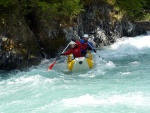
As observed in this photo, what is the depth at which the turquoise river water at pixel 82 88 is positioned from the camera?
7.85m

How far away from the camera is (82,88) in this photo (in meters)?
9.34

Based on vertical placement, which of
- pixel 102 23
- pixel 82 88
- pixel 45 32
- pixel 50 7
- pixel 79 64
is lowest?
pixel 82 88

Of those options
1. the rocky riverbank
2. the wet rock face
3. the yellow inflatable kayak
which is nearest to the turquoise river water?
the yellow inflatable kayak

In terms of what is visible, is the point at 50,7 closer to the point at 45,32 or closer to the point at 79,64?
the point at 45,32

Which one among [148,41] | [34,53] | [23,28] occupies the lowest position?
[148,41]

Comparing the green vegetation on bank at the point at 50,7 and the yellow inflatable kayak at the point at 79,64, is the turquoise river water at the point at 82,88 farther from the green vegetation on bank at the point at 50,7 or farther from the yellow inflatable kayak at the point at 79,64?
the green vegetation on bank at the point at 50,7

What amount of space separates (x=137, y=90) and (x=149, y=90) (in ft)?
1.08

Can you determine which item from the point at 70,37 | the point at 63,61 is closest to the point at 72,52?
the point at 63,61

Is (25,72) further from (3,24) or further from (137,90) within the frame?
(137,90)

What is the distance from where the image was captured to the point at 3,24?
12180 mm

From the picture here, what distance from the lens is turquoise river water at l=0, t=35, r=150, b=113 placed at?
7.85m

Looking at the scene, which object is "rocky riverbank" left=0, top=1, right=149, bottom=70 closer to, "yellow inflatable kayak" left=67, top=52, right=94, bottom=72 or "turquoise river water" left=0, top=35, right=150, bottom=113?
"turquoise river water" left=0, top=35, right=150, bottom=113

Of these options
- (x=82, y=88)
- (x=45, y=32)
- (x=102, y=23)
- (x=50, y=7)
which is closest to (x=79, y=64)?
(x=82, y=88)

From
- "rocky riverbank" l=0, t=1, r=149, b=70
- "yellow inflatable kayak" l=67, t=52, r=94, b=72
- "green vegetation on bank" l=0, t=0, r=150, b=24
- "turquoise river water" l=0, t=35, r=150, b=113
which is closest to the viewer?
"turquoise river water" l=0, t=35, r=150, b=113
